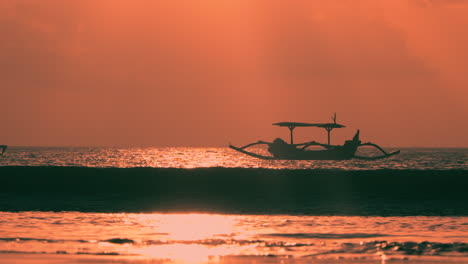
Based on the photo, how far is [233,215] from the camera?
3334 cm

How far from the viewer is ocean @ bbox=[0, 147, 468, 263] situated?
22.0 m

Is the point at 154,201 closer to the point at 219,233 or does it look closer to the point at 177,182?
the point at 177,182

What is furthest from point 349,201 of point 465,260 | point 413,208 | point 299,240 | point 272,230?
point 465,260

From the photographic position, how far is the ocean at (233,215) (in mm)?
22030

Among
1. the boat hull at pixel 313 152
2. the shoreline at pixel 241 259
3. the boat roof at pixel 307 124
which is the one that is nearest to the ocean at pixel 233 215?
the shoreline at pixel 241 259

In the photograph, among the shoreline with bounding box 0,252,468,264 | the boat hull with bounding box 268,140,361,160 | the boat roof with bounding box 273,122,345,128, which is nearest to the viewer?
the shoreline with bounding box 0,252,468,264

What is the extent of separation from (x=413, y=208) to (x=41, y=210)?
16578mm

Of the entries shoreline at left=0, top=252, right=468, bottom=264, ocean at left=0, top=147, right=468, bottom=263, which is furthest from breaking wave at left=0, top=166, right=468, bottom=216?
shoreline at left=0, top=252, right=468, bottom=264

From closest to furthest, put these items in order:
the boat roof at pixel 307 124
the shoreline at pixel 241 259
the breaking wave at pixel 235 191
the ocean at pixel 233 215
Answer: the shoreline at pixel 241 259
the ocean at pixel 233 215
the breaking wave at pixel 235 191
the boat roof at pixel 307 124

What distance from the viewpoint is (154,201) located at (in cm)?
3944

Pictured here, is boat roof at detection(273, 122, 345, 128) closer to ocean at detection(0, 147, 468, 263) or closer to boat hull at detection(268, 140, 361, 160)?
boat hull at detection(268, 140, 361, 160)

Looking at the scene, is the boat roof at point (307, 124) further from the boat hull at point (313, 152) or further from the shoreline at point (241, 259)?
the shoreline at point (241, 259)

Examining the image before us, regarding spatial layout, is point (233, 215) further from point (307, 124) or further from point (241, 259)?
point (307, 124)

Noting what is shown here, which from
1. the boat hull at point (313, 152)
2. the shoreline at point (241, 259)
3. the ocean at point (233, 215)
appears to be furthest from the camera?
the boat hull at point (313, 152)
